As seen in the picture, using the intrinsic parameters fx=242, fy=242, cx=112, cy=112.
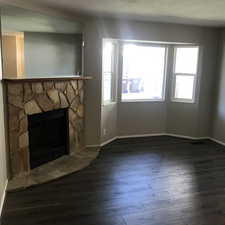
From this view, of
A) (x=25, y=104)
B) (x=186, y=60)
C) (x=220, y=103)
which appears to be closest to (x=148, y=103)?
(x=186, y=60)

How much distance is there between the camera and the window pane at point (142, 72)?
5195 millimetres

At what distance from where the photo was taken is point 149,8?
349 centimetres

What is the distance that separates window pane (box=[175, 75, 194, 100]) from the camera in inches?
212

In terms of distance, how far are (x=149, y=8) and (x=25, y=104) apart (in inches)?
88.0

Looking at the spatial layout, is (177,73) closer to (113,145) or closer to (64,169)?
(113,145)

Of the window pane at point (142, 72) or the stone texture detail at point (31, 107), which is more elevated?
the window pane at point (142, 72)

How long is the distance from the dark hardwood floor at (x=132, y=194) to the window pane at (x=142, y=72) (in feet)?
5.10

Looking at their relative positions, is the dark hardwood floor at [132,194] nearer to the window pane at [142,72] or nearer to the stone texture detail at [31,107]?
the stone texture detail at [31,107]

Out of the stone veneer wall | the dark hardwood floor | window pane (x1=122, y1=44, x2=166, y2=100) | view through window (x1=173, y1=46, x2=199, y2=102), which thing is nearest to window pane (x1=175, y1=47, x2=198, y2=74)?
view through window (x1=173, y1=46, x2=199, y2=102)

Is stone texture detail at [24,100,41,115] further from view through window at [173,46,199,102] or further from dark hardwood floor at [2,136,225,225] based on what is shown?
view through window at [173,46,199,102]

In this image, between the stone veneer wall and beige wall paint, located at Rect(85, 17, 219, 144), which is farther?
beige wall paint, located at Rect(85, 17, 219, 144)

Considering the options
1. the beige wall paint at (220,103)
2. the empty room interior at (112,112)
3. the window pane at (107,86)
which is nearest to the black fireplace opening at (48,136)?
the empty room interior at (112,112)

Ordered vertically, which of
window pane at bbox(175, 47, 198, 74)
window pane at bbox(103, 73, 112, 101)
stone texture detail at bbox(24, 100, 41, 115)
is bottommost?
stone texture detail at bbox(24, 100, 41, 115)

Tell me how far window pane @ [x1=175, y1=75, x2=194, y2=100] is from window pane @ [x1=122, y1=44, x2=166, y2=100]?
0.36m
